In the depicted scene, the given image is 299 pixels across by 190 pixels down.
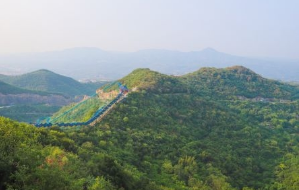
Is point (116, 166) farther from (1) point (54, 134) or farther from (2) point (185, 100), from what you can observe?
(2) point (185, 100)

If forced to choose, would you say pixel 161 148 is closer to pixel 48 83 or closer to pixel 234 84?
pixel 234 84

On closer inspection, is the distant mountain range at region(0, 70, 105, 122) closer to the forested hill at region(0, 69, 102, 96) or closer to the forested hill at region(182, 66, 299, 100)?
the forested hill at region(0, 69, 102, 96)

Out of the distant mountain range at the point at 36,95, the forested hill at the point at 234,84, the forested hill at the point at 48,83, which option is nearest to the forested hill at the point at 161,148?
the forested hill at the point at 234,84

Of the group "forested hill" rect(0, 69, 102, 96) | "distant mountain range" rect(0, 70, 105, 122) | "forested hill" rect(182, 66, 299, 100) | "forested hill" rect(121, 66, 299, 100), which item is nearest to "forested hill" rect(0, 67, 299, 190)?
"forested hill" rect(121, 66, 299, 100)

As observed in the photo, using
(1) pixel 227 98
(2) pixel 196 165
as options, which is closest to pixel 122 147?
(2) pixel 196 165

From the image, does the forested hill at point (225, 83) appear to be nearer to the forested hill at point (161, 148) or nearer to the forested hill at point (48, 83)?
the forested hill at point (161, 148)

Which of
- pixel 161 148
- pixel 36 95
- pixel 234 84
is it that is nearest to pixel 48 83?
pixel 36 95
